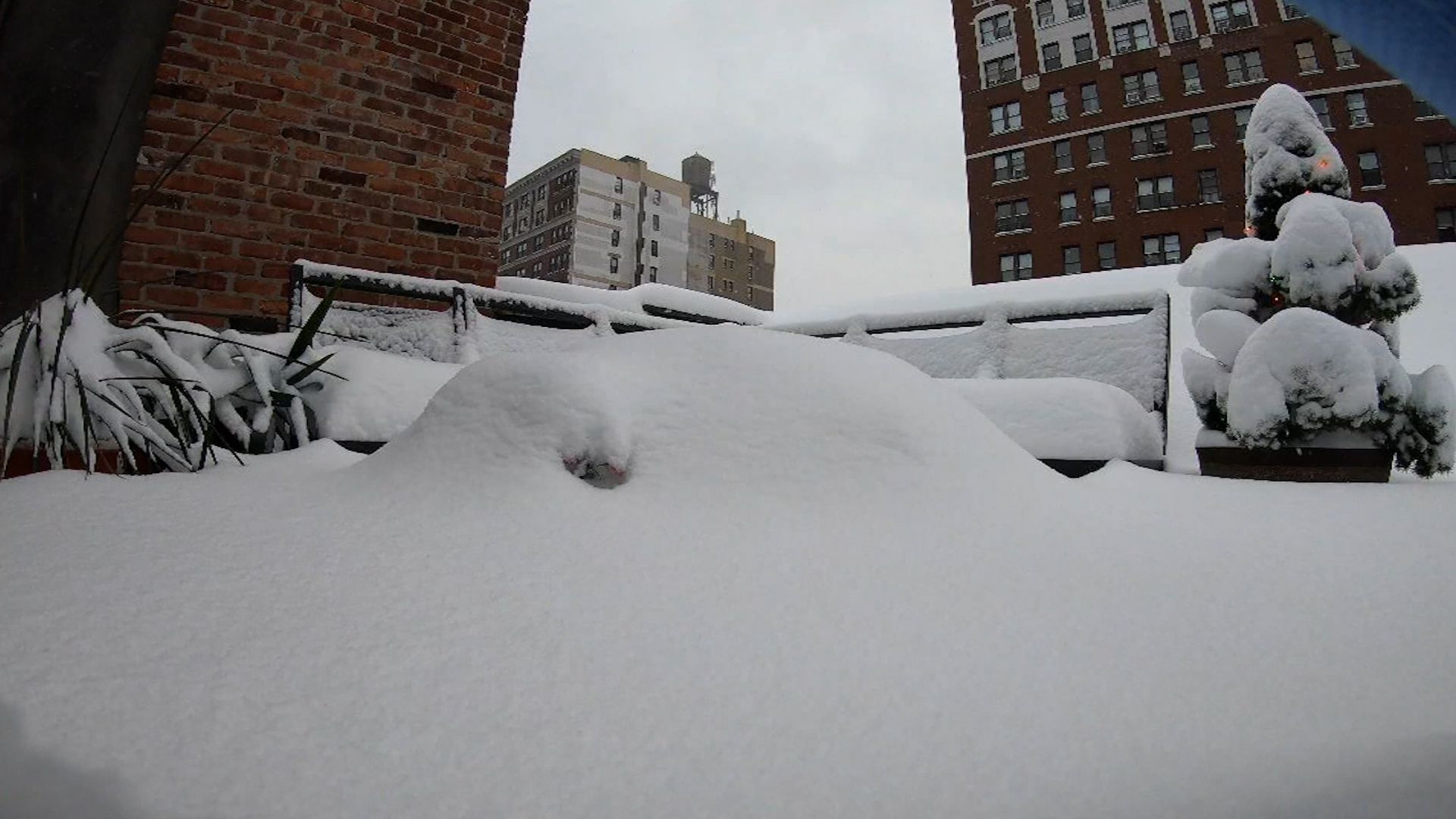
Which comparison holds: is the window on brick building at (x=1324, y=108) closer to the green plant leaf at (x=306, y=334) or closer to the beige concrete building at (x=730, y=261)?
the green plant leaf at (x=306, y=334)

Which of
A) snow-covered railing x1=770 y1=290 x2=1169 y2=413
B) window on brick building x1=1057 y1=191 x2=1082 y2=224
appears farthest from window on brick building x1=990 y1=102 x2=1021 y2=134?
snow-covered railing x1=770 y1=290 x2=1169 y2=413

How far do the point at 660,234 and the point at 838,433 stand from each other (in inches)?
2149

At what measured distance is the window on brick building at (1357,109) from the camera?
69.2 feet

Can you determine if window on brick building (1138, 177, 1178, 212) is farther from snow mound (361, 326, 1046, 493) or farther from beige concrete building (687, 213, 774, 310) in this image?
beige concrete building (687, 213, 774, 310)

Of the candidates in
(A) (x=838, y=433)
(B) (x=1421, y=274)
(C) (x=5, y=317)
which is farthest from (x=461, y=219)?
(B) (x=1421, y=274)

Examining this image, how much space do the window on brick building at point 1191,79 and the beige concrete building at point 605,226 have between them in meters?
30.8

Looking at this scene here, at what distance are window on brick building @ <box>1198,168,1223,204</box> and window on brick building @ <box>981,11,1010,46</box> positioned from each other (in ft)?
28.8

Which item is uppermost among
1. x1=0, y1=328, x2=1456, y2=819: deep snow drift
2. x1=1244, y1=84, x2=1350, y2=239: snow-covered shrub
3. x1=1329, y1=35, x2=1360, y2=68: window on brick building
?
x1=1329, y1=35, x2=1360, y2=68: window on brick building

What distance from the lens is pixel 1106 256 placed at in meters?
23.4

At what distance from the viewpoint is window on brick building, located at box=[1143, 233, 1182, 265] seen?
22578 millimetres

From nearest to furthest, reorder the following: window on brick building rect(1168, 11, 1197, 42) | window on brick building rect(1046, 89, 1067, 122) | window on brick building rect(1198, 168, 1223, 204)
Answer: window on brick building rect(1198, 168, 1223, 204), window on brick building rect(1168, 11, 1197, 42), window on brick building rect(1046, 89, 1067, 122)

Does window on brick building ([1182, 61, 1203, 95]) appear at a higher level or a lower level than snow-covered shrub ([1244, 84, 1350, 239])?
higher

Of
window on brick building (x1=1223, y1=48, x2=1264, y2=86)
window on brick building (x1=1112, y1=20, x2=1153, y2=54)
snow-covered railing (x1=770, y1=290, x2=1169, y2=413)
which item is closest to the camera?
snow-covered railing (x1=770, y1=290, x2=1169, y2=413)

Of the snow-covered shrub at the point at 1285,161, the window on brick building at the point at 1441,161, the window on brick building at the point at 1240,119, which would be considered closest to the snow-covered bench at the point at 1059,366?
the snow-covered shrub at the point at 1285,161
